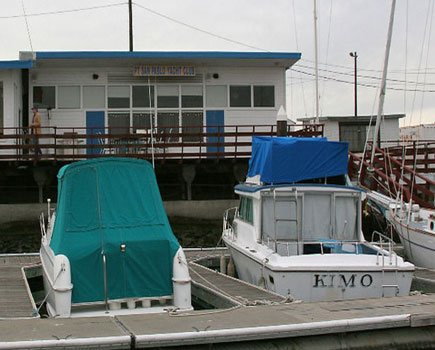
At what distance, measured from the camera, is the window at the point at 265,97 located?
29.9 m

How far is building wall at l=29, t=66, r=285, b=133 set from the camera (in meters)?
29.0

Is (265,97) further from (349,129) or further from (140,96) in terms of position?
(349,129)

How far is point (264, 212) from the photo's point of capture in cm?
1440

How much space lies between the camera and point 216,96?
97.6 ft

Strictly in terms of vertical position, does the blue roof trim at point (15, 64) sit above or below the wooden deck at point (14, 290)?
above

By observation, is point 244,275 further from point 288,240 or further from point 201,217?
point 201,217

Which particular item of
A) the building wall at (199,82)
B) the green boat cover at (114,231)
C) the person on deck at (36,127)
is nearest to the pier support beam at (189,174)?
the building wall at (199,82)

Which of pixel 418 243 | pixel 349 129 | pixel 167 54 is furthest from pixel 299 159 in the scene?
pixel 349 129

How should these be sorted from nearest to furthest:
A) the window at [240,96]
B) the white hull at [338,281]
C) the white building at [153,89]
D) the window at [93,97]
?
1. the white hull at [338,281]
2. the white building at [153,89]
3. the window at [93,97]
4. the window at [240,96]

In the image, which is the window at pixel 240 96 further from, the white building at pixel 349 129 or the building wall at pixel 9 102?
the white building at pixel 349 129

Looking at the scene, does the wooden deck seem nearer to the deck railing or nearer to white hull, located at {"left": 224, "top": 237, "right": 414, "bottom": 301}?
white hull, located at {"left": 224, "top": 237, "right": 414, "bottom": 301}

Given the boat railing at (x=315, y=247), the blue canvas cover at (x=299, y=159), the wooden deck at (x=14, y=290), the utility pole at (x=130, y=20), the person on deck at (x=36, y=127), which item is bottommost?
the wooden deck at (x=14, y=290)

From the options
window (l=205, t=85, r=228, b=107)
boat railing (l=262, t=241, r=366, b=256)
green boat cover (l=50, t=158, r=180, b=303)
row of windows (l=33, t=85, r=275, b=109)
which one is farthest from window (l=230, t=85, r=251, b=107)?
green boat cover (l=50, t=158, r=180, b=303)

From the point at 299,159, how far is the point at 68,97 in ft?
55.1
